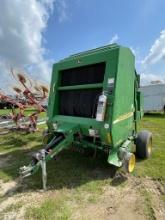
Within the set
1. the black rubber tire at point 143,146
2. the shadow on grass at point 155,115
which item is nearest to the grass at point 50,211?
the black rubber tire at point 143,146

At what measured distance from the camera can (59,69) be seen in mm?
4723

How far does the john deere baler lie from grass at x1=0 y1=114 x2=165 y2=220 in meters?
0.37

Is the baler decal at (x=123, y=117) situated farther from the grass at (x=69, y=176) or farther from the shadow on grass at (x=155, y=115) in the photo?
the shadow on grass at (x=155, y=115)

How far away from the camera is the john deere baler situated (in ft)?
12.2

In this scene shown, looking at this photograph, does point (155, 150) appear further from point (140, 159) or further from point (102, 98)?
point (102, 98)

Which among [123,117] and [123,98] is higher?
[123,98]

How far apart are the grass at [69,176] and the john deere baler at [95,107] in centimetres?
37

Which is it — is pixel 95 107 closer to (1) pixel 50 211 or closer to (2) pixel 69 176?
(2) pixel 69 176

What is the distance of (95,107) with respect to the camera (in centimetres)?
416

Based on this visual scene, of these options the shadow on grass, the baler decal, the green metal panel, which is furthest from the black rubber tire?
the shadow on grass

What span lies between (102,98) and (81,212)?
5.95 ft

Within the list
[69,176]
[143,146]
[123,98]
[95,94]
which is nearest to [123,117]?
[123,98]

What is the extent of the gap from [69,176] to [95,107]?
1.41 meters

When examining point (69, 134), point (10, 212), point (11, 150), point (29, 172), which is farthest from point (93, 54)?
point (11, 150)
